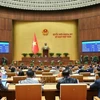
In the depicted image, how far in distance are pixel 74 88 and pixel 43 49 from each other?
47.5 feet

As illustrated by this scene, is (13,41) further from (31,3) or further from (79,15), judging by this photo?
(79,15)

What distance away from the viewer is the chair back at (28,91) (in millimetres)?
3123

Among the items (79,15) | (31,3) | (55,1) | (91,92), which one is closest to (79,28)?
(79,15)

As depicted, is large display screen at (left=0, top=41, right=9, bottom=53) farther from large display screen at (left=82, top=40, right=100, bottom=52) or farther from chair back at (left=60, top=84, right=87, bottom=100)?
chair back at (left=60, top=84, right=87, bottom=100)

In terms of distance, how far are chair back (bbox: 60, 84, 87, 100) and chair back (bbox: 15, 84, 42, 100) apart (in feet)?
1.18

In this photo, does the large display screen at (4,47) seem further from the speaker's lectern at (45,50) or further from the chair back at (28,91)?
the chair back at (28,91)

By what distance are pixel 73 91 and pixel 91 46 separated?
14.2 m

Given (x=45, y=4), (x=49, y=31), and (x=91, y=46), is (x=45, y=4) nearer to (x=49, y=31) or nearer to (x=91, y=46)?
(x=49, y=31)

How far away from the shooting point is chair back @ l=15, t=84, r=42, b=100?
312 cm

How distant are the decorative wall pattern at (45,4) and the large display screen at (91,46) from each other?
3.05 m

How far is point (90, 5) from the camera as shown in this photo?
16.6 metres

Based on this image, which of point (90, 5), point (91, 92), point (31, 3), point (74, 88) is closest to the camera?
point (74, 88)

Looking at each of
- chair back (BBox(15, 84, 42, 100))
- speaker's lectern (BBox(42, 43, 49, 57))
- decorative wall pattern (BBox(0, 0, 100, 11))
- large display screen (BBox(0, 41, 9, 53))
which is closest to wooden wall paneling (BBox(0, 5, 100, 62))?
large display screen (BBox(0, 41, 9, 53))

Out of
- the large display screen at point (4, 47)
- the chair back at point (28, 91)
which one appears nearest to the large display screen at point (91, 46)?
the large display screen at point (4, 47)
